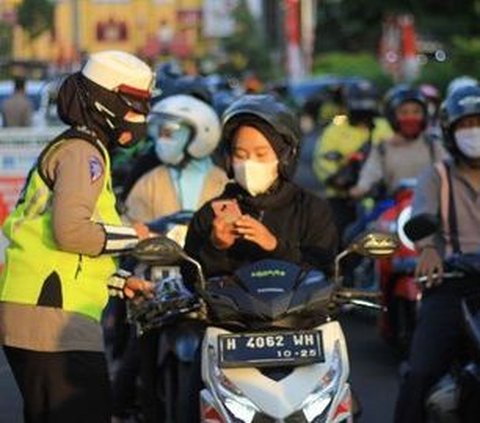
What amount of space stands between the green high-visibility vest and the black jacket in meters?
0.45

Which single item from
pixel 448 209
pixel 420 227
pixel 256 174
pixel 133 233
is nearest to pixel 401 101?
pixel 448 209

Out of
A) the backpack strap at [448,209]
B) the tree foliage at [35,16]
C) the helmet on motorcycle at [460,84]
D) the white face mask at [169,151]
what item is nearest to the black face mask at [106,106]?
the backpack strap at [448,209]

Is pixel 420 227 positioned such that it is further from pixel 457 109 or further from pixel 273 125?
pixel 273 125

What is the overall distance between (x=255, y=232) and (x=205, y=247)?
0.37 metres

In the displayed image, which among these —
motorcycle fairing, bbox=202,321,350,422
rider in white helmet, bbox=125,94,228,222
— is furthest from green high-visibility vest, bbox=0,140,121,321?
rider in white helmet, bbox=125,94,228,222

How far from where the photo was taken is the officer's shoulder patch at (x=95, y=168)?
5234 millimetres

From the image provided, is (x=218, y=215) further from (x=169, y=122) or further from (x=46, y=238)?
(x=169, y=122)

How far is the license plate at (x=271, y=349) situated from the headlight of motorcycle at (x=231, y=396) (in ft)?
0.14

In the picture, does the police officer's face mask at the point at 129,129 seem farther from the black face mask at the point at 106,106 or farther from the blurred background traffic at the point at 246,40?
the blurred background traffic at the point at 246,40

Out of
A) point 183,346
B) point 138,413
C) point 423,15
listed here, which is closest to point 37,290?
point 183,346

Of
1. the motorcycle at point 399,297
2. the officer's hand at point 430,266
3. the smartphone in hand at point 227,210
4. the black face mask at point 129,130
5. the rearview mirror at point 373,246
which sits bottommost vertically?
the motorcycle at point 399,297

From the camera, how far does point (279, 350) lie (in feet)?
16.2

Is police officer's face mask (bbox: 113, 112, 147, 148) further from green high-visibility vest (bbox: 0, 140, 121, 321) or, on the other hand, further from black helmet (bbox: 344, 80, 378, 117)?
black helmet (bbox: 344, 80, 378, 117)

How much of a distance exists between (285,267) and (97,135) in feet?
2.60
